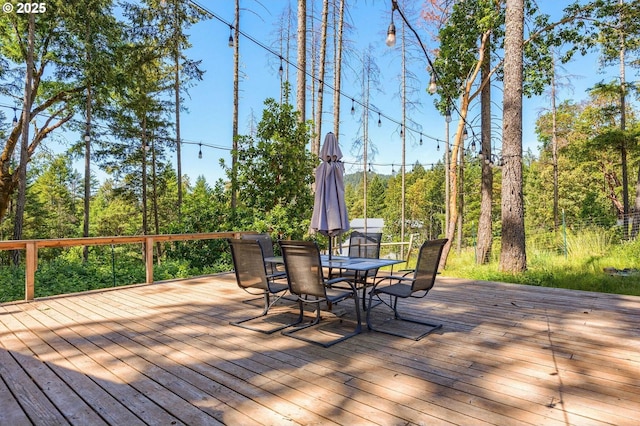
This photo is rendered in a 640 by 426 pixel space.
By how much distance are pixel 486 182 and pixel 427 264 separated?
6.85 m

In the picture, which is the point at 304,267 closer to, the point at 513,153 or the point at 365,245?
the point at 365,245

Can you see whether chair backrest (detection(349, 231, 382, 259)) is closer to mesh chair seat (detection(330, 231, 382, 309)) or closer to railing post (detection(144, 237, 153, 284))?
mesh chair seat (detection(330, 231, 382, 309))

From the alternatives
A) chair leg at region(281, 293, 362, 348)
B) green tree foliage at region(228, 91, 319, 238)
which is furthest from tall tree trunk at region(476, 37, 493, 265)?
chair leg at region(281, 293, 362, 348)

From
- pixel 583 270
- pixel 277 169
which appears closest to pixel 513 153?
pixel 583 270

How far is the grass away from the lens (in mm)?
5309

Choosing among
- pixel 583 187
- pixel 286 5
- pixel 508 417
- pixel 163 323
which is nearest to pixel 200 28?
pixel 286 5

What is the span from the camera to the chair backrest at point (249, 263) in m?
3.40

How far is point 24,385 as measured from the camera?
7.42 ft

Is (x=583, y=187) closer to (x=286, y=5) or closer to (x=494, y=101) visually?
(x=494, y=101)

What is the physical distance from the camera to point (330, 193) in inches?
160

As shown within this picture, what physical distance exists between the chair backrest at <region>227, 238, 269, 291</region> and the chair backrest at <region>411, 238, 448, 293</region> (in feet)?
4.50

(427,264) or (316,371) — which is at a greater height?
(427,264)

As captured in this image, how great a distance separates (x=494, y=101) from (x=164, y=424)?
11.9m

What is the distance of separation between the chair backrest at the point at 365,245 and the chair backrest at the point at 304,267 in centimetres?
181
